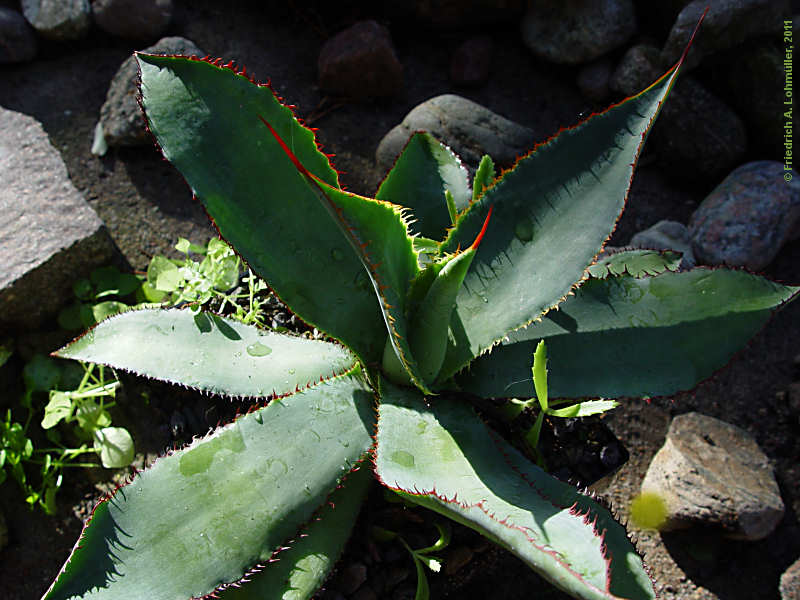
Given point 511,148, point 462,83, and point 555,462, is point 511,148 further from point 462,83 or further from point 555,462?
point 555,462

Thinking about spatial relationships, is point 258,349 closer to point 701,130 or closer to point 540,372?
point 540,372

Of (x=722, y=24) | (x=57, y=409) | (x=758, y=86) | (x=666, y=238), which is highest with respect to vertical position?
(x=722, y=24)

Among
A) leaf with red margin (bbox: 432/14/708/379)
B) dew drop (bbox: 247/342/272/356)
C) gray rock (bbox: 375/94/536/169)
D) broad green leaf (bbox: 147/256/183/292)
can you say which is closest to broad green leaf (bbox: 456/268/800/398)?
leaf with red margin (bbox: 432/14/708/379)

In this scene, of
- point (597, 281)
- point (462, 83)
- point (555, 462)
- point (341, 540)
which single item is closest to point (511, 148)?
point (462, 83)

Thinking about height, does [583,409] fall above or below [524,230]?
below

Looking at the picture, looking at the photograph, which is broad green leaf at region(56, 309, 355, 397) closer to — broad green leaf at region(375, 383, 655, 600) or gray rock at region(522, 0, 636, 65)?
broad green leaf at region(375, 383, 655, 600)

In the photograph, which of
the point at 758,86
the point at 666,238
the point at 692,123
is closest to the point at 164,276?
the point at 666,238
